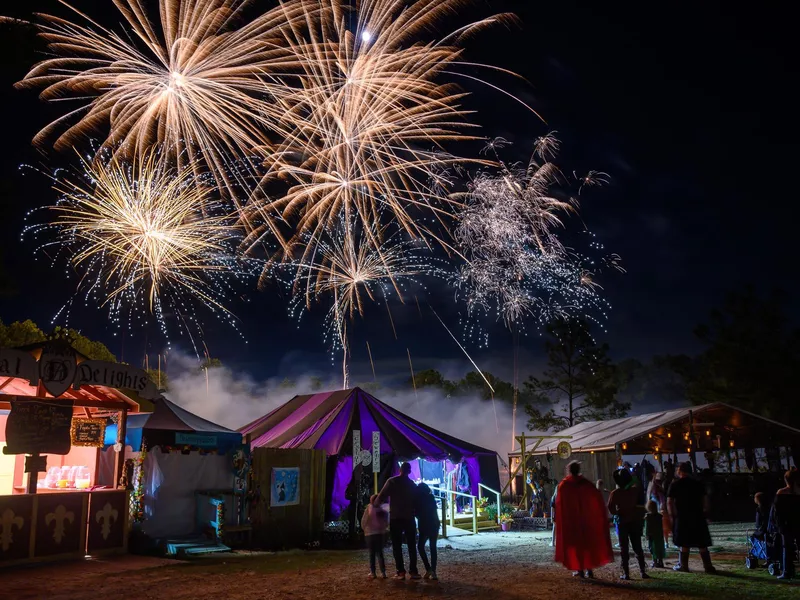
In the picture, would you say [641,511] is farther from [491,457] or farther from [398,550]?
[491,457]

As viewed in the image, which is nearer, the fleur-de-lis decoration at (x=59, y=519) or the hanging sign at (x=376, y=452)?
the fleur-de-lis decoration at (x=59, y=519)

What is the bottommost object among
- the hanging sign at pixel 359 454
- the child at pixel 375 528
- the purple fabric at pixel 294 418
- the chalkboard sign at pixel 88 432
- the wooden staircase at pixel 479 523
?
the wooden staircase at pixel 479 523

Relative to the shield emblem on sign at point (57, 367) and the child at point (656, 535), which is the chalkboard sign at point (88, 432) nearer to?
the shield emblem on sign at point (57, 367)

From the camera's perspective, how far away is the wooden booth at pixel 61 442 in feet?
31.9

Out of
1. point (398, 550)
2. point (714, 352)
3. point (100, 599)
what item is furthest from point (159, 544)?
point (714, 352)

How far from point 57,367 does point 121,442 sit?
1.90m

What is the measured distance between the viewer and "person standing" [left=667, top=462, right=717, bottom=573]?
8781 mm

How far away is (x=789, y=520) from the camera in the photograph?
326 inches

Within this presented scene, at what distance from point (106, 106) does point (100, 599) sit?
8.77m

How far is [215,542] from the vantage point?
12.0 meters

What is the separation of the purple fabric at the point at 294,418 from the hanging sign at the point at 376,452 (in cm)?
237

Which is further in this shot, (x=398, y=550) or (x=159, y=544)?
(x=159, y=544)

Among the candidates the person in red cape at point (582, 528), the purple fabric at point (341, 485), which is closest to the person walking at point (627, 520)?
the person in red cape at point (582, 528)

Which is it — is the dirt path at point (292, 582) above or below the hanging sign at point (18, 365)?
below
